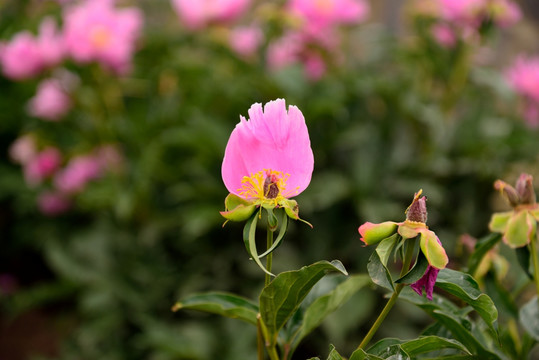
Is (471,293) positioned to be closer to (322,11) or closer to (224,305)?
(224,305)

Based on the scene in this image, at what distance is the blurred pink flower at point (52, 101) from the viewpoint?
1.50 meters

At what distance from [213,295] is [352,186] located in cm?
100

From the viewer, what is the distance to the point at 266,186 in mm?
367

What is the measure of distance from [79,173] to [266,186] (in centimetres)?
128

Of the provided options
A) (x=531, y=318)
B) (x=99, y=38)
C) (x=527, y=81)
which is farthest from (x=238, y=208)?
(x=527, y=81)

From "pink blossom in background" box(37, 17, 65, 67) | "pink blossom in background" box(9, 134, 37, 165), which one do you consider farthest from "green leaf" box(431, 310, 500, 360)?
"pink blossom in background" box(9, 134, 37, 165)

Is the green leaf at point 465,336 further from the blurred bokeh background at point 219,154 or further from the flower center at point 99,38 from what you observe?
the flower center at point 99,38

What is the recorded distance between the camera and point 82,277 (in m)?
1.47

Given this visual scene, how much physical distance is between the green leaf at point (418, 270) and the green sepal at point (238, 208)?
10cm

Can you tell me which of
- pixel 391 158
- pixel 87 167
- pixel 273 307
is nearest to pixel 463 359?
pixel 273 307

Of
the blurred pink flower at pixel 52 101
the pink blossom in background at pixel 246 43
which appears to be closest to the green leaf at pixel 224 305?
the blurred pink flower at pixel 52 101

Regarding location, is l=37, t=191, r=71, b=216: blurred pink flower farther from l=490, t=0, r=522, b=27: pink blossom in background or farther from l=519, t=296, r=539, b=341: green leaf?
l=519, t=296, r=539, b=341: green leaf

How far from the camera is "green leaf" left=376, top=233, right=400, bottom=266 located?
35 centimetres

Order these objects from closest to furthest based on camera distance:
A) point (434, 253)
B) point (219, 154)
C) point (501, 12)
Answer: point (434, 253) < point (501, 12) < point (219, 154)
